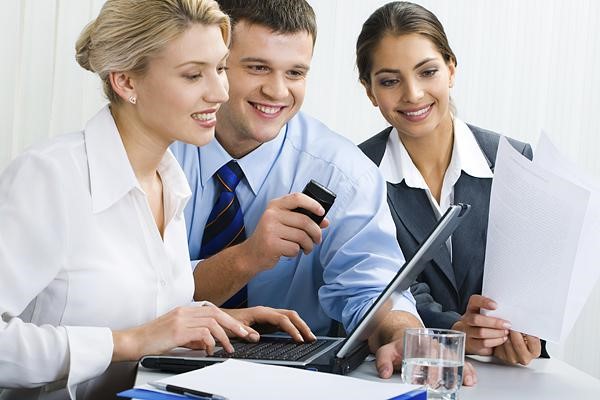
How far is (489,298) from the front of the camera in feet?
5.94

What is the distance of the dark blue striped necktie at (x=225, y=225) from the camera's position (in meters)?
2.28

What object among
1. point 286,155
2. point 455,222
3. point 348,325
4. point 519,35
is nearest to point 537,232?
point 455,222

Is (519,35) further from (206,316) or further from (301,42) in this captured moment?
(206,316)

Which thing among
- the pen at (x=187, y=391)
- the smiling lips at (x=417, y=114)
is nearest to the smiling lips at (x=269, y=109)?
the smiling lips at (x=417, y=114)

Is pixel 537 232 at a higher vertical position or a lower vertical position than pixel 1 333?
higher

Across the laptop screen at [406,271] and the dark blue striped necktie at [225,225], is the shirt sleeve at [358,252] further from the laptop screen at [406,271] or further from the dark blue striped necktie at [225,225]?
the laptop screen at [406,271]

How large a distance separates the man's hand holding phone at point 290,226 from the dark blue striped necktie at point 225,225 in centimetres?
20

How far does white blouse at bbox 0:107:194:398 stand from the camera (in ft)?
5.19

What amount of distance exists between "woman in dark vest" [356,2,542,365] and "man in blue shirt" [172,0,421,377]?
0.24 meters

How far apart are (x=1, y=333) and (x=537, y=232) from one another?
0.92 m

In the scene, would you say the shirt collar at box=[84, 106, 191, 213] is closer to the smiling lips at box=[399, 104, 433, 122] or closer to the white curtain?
the smiling lips at box=[399, 104, 433, 122]

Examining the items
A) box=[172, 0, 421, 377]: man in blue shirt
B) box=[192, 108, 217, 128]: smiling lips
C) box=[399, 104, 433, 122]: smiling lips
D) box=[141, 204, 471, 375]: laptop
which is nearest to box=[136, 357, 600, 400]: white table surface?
box=[141, 204, 471, 375]: laptop

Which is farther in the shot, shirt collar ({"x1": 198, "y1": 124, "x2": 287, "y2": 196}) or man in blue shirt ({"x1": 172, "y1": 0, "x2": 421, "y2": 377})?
shirt collar ({"x1": 198, "y1": 124, "x2": 287, "y2": 196})

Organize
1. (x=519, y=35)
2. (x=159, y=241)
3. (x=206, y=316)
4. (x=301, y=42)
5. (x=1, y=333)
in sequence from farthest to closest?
(x=519, y=35), (x=301, y=42), (x=159, y=241), (x=206, y=316), (x=1, y=333)
